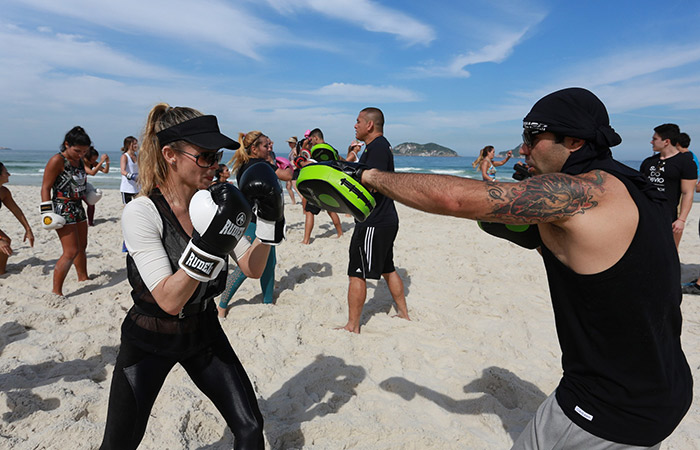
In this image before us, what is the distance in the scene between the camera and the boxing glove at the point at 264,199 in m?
2.03

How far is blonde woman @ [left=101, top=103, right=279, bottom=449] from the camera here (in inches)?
66.0

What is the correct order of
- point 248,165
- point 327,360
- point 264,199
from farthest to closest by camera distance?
point 248,165, point 327,360, point 264,199

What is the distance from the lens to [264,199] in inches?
80.6

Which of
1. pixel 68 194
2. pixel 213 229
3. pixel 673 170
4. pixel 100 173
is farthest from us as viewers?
pixel 100 173

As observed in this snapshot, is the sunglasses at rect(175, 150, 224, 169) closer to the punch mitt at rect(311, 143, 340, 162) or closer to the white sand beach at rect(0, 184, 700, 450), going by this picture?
the punch mitt at rect(311, 143, 340, 162)

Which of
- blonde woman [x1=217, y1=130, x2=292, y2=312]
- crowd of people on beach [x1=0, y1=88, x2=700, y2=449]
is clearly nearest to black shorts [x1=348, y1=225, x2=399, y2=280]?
blonde woman [x1=217, y1=130, x2=292, y2=312]

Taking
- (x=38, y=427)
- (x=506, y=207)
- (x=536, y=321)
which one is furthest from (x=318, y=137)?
(x=506, y=207)

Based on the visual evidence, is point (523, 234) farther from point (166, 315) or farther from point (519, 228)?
point (166, 315)

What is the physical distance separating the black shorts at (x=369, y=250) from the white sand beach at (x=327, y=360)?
628mm

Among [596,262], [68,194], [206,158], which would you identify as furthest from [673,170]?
[68,194]

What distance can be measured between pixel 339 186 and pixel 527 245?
3.13 feet

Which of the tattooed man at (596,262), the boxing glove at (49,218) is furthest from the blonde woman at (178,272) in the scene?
the boxing glove at (49,218)

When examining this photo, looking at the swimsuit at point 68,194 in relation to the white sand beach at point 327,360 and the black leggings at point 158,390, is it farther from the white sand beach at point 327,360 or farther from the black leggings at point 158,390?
the black leggings at point 158,390

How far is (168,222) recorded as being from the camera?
1841mm
